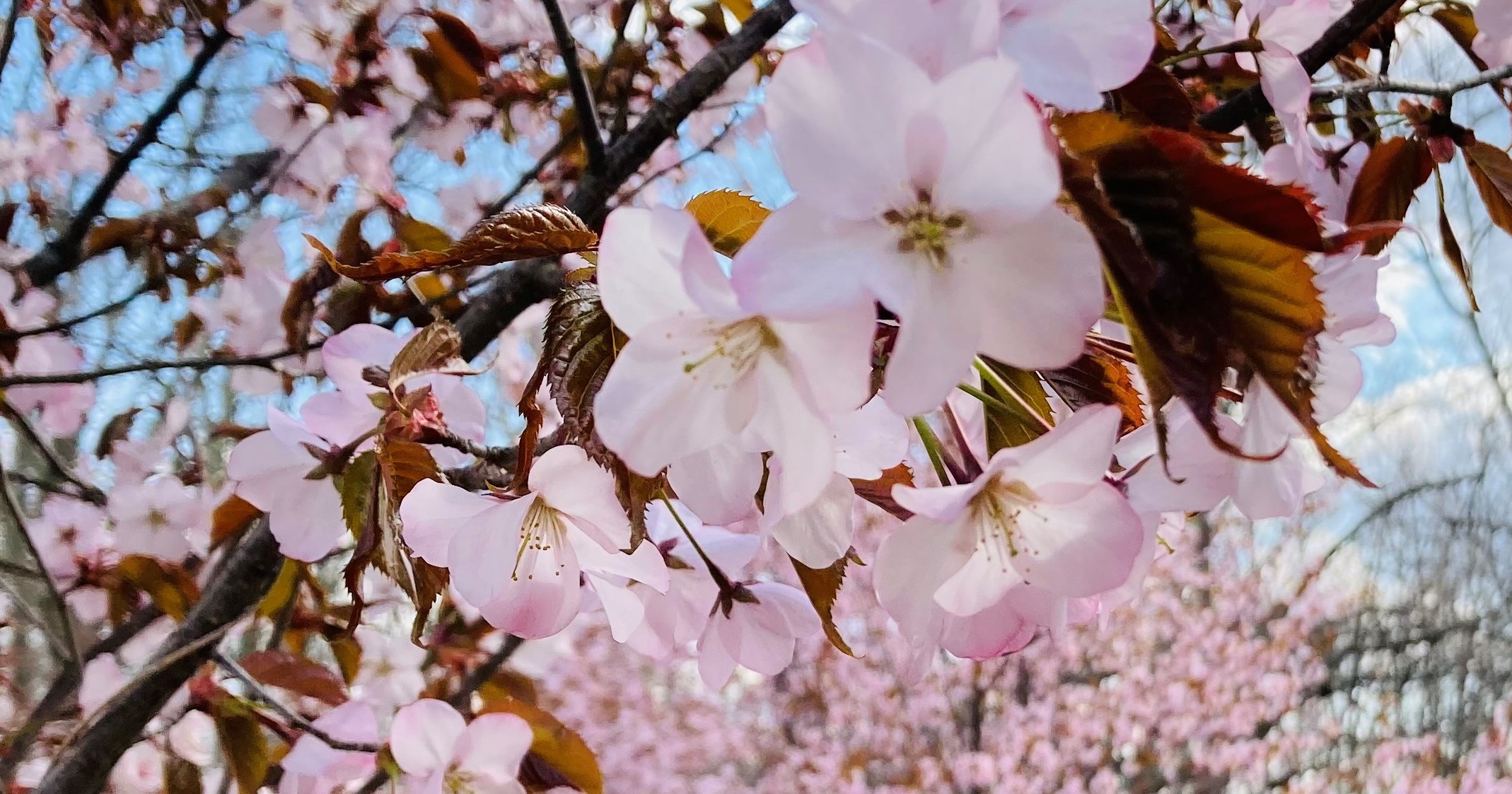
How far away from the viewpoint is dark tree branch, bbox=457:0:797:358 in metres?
0.83

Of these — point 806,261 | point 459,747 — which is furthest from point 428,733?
point 806,261

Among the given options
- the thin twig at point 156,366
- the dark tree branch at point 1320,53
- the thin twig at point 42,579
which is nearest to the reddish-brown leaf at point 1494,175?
the dark tree branch at point 1320,53

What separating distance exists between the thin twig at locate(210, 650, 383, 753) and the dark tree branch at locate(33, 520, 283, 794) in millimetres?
18

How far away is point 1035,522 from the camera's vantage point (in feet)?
1.05

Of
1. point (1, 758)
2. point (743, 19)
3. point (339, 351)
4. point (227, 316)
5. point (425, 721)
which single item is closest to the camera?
point (339, 351)

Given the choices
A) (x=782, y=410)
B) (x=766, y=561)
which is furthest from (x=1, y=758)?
(x=766, y=561)

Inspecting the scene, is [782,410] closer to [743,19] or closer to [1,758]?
[743,19]

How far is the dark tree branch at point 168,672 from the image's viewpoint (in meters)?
0.65

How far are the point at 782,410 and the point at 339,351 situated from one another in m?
0.32

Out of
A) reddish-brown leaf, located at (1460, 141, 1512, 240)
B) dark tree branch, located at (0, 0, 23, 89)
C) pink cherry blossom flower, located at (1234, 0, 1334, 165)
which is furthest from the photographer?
dark tree branch, located at (0, 0, 23, 89)

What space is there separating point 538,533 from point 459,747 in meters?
0.28

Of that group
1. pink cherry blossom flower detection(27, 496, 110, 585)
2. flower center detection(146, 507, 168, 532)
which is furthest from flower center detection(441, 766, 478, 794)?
pink cherry blossom flower detection(27, 496, 110, 585)

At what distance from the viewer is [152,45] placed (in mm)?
1486

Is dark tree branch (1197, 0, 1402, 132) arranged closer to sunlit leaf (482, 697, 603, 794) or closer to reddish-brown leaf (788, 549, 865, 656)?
reddish-brown leaf (788, 549, 865, 656)
